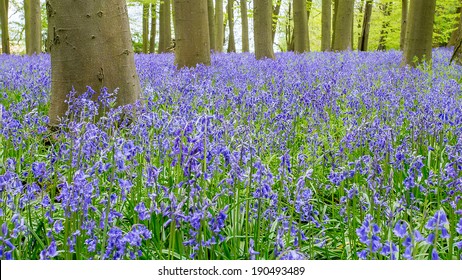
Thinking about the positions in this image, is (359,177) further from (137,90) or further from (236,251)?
(137,90)

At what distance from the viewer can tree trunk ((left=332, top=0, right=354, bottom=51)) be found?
16953 mm

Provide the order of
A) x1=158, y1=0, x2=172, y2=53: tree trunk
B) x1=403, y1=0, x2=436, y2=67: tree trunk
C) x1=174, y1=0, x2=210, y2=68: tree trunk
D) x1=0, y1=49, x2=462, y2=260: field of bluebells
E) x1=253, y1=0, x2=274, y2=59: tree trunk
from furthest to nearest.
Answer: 1. x1=158, y1=0, x2=172, y2=53: tree trunk
2. x1=253, y1=0, x2=274, y2=59: tree trunk
3. x1=403, y1=0, x2=436, y2=67: tree trunk
4. x1=174, y1=0, x2=210, y2=68: tree trunk
5. x1=0, y1=49, x2=462, y2=260: field of bluebells

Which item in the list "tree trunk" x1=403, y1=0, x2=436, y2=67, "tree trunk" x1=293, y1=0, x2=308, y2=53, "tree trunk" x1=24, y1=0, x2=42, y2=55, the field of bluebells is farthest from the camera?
"tree trunk" x1=293, y1=0, x2=308, y2=53

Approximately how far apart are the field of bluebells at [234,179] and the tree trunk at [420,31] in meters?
3.42

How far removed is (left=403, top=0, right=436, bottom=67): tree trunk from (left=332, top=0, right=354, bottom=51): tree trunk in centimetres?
666

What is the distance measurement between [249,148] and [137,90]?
294cm

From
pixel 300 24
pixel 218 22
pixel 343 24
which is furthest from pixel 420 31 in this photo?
pixel 218 22

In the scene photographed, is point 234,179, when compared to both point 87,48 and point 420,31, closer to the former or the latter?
point 87,48

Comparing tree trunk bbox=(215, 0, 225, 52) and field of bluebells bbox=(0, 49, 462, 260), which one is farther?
tree trunk bbox=(215, 0, 225, 52)

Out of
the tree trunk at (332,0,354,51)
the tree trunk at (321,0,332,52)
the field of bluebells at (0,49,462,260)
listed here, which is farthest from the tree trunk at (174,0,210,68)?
the tree trunk at (321,0,332,52)

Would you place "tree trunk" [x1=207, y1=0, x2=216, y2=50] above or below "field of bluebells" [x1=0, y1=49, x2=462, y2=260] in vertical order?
above

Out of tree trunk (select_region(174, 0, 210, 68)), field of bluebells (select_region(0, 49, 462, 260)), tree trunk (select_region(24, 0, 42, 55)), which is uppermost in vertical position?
tree trunk (select_region(24, 0, 42, 55))

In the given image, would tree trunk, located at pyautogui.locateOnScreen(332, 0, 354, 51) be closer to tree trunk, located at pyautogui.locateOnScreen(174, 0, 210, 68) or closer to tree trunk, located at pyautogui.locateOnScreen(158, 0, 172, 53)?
tree trunk, located at pyautogui.locateOnScreen(158, 0, 172, 53)

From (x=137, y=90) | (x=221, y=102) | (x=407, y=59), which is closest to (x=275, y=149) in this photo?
(x=221, y=102)
